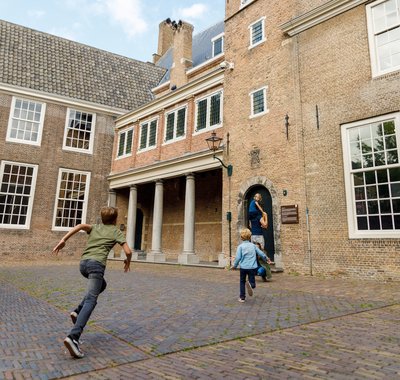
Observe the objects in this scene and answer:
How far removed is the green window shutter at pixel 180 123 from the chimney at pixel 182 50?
3.60 meters

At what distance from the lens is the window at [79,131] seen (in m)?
20.0

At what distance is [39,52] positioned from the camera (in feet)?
67.8

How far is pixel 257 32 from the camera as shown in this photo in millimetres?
13391

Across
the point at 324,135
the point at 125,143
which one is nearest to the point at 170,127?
the point at 125,143

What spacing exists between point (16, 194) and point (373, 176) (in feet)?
57.0

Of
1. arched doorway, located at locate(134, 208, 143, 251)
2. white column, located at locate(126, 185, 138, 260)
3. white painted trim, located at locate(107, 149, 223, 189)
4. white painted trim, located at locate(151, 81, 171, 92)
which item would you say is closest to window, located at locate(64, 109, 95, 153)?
white painted trim, located at locate(107, 149, 223, 189)

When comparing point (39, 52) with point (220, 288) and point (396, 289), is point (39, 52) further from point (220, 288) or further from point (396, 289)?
point (396, 289)

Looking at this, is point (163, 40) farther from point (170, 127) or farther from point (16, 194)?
point (16, 194)

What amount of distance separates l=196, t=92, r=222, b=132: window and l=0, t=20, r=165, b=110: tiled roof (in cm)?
811

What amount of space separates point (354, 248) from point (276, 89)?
6.32 meters

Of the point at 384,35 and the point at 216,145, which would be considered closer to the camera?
the point at 384,35

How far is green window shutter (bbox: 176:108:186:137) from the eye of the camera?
16453 millimetres

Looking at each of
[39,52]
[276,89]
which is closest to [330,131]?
[276,89]

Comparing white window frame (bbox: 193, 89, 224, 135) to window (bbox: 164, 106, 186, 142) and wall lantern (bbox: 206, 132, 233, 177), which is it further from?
wall lantern (bbox: 206, 132, 233, 177)
